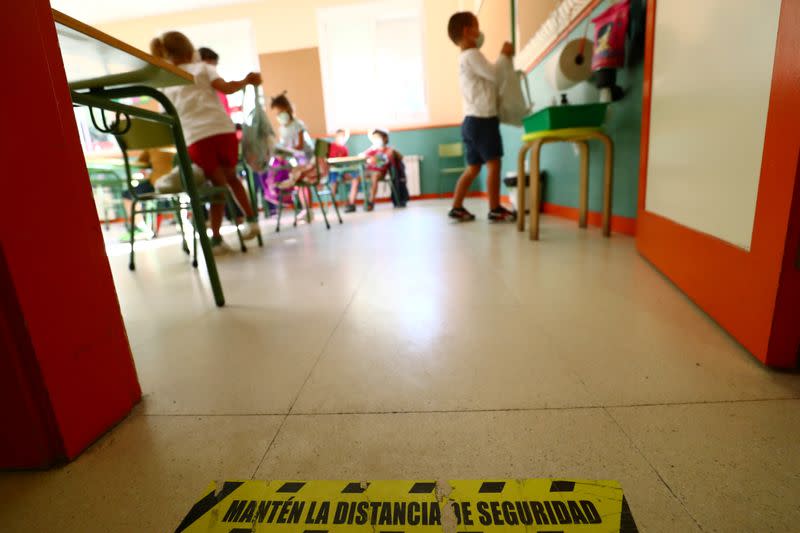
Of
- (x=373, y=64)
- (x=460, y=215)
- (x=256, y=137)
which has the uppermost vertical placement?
(x=373, y=64)

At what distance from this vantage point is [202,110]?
222cm

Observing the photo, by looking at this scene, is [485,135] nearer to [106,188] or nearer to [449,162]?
[449,162]

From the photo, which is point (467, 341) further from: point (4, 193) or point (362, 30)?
point (362, 30)

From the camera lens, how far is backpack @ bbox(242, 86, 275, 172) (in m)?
2.66

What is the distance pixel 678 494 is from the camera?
458 millimetres

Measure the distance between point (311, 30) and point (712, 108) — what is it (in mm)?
6329

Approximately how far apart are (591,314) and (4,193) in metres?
1.16

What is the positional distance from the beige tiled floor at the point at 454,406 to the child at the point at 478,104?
161cm

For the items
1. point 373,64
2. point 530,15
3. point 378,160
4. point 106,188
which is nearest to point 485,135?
point 530,15

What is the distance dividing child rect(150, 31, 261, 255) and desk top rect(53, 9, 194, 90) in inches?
33.1

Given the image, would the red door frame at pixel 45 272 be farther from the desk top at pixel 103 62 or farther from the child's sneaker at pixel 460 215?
the child's sneaker at pixel 460 215

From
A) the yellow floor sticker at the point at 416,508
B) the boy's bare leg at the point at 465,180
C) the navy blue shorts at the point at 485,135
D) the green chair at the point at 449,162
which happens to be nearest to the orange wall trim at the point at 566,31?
the navy blue shorts at the point at 485,135

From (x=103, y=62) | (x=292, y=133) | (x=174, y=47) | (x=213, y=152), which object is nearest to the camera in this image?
(x=103, y=62)

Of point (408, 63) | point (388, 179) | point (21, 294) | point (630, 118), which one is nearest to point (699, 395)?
point (21, 294)
